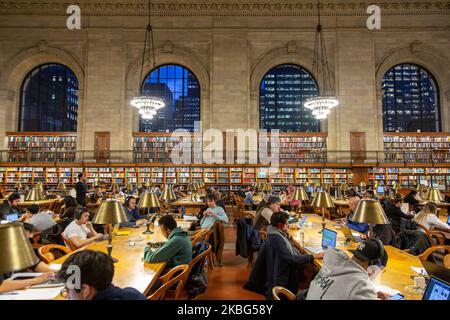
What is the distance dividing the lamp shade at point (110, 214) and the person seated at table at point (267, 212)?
82.9 inches

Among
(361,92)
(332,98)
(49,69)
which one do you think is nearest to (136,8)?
(49,69)

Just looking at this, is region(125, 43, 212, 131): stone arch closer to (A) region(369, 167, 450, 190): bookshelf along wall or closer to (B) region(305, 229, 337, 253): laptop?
(A) region(369, 167, 450, 190): bookshelf along wall

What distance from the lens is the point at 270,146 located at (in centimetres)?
1319

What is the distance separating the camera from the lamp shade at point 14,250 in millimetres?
1169

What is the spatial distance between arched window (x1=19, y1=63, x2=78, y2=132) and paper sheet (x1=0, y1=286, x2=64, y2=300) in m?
15.1

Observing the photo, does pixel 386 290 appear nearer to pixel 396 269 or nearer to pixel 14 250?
pixel 396 269

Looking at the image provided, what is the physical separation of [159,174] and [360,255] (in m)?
11.4

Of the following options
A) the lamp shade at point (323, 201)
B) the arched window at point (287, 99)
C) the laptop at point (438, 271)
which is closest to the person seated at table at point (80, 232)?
the lamp shade at point (323, 201)

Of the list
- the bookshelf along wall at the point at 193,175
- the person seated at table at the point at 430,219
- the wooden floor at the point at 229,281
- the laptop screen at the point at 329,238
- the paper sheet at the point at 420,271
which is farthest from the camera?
the bookshelf along wall at the point at 193,175

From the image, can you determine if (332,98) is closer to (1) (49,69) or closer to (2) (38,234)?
(2) (38,234)

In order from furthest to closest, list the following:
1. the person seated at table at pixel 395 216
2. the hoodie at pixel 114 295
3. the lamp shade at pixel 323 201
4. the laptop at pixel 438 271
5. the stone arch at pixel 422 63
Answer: the stone arch at pixel 422 63
the person seated at table at pixel 395 216
the lamp shade at pixel 323 201
the laptop at pixel 438 271
the hoodie at pixel 114 295

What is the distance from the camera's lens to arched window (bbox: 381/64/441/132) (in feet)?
47.6

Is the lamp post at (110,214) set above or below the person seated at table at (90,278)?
above

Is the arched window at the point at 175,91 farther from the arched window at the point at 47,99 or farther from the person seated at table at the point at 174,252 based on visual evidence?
the person seated at table at the point at 174,252
